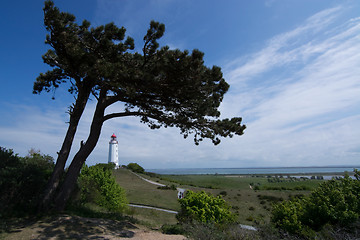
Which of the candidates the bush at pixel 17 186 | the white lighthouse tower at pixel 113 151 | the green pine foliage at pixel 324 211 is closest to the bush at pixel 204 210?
the green pine foliage at pixel 324 211

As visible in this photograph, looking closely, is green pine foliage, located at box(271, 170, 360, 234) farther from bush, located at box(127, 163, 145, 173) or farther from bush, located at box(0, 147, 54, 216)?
bush, located at box(127, 163, 145, 173)

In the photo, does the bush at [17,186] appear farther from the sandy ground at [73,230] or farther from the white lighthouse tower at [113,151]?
the white lighthouse tower at [113,151]

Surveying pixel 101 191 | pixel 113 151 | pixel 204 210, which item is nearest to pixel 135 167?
pixel 113 151

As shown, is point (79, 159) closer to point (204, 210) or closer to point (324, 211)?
point (204, 210)

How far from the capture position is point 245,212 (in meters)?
24.5

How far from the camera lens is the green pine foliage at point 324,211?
6.99 metres

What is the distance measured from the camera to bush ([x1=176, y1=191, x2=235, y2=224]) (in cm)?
941

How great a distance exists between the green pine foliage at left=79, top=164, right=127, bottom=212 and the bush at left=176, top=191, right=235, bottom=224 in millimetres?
5695

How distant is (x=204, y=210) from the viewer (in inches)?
373

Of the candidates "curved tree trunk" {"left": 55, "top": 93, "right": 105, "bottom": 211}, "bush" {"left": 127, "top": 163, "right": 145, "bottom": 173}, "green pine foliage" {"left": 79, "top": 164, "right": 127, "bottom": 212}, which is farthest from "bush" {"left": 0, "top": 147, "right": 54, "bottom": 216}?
"bush" {"left": 127, "top": 163, "right": 145, "bottom": 173}

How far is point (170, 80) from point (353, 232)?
27.5ft

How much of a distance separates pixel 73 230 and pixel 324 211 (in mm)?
9251

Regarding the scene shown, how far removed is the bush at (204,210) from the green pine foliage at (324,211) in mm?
2242

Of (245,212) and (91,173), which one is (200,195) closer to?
(91,173)
